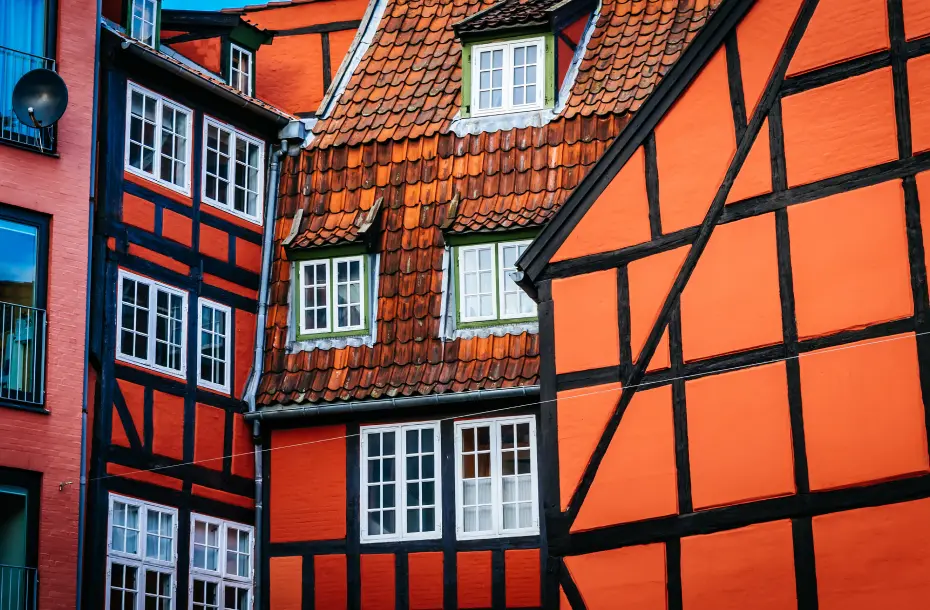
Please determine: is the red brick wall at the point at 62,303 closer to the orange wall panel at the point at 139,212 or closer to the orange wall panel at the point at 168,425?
the orange wall panel at the point at 139,212

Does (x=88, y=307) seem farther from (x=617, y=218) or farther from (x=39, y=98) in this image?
(x=617, y=218)

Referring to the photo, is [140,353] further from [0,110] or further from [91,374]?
[0,110]

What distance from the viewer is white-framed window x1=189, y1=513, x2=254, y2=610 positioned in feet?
72.7

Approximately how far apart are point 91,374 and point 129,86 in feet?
11.5

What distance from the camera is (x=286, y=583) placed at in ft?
74.5

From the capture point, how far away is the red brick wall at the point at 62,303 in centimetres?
2003

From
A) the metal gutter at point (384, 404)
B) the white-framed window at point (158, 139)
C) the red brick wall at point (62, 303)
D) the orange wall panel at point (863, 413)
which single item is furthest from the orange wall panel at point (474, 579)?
the orange wall panel at point (863, 413)

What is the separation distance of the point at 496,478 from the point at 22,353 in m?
5.57

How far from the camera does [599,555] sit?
17922 millimetres

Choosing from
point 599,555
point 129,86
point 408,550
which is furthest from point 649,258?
point 129,86

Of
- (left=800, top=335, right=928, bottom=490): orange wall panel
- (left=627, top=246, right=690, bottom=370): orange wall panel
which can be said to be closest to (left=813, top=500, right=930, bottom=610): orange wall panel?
(left=800, top=335, right=928, bottom=490): orange wall panel

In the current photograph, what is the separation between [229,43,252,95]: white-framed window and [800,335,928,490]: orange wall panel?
1102 centimetres

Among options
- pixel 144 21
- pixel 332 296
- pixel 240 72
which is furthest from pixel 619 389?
pixel 240 72

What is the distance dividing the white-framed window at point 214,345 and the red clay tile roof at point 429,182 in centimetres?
55
